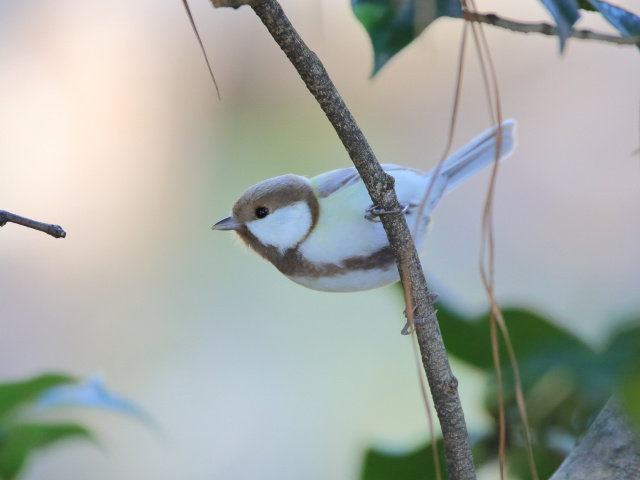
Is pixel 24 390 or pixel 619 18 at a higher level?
pixel 619 18

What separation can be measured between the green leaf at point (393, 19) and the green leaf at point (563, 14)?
0.20ft

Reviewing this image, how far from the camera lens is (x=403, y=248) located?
526 mm

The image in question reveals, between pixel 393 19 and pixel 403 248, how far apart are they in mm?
155

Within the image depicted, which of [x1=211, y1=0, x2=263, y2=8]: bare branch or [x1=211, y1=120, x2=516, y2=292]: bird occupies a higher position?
[x1=211, y1=0, x2=263, y2=8]: bare branch

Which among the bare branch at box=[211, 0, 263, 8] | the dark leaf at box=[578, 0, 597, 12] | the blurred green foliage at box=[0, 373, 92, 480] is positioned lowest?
the blurred green foliage at box=[0, 373, 92, 480]

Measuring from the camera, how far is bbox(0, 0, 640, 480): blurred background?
198 cm

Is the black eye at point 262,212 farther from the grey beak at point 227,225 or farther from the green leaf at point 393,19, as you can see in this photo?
the green leaf at point 393,19

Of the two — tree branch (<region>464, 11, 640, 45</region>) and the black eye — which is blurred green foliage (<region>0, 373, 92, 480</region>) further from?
tree branch (<region>464, 11, 640, 45</region>)

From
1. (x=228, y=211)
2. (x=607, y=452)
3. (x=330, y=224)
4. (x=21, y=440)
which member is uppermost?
(x=228, y=211)

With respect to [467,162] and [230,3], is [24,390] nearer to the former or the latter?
[230,3]

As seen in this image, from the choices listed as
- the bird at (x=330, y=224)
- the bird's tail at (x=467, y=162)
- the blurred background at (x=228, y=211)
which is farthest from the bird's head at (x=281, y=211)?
the blurred background at (x=228, y=211)

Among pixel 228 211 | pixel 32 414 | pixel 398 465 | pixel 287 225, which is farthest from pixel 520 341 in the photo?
pixel 228 211

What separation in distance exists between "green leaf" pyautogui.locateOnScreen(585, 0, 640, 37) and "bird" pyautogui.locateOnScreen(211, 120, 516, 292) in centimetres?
28

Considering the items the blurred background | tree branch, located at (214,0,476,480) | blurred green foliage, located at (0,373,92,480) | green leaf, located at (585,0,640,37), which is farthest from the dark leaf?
the blurred background
